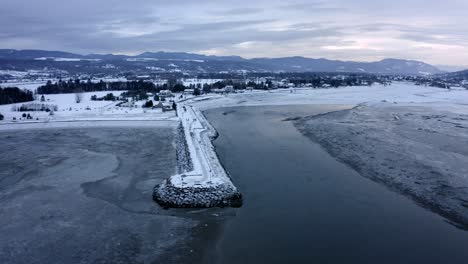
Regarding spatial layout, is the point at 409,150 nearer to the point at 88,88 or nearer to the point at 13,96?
the point at 13,96

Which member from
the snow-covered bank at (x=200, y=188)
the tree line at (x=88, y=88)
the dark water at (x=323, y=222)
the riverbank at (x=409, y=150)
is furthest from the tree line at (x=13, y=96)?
the dark water at (x=323, y=222)

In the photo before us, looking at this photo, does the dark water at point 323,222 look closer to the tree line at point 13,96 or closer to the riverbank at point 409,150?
the riverbank at point 409,150

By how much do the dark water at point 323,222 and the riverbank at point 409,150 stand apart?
81cm

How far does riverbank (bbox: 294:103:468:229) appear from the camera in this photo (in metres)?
13.0

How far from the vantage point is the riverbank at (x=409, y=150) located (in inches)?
512

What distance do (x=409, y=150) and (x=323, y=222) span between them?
34.8 ft

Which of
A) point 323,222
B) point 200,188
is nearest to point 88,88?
point 200,188

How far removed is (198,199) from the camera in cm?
1209

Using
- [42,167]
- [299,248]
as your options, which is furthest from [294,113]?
[299,248]

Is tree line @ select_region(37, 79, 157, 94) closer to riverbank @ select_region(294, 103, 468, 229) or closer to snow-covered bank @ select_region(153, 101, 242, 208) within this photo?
riverbank @ select_region(294, 103, 468, 229)

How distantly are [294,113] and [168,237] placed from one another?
93.5 ft

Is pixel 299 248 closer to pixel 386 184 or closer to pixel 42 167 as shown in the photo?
pixel 386 184

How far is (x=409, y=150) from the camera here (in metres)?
19.0

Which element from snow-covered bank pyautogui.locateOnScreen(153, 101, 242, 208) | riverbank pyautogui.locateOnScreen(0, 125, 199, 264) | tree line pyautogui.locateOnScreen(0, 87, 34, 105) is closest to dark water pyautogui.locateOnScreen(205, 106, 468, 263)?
snow-covered bank pyautogui.locateOnScreen(153, 101, 242, 208)
